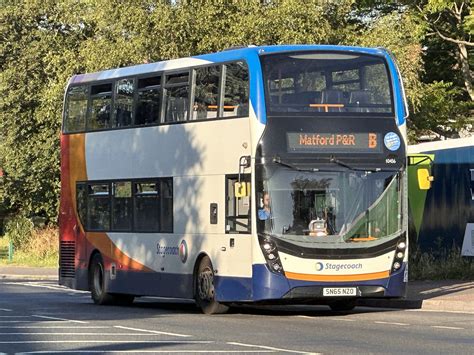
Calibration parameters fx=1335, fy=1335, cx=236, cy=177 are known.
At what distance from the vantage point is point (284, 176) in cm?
2175

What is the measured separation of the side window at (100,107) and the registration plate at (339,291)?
7602 millimetres

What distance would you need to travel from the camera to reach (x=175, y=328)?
766 inches

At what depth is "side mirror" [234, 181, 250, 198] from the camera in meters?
21.8

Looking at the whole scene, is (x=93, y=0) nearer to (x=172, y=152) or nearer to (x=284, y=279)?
(x=172, y=152)

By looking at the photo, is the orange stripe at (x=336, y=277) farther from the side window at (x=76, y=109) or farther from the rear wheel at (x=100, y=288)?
the side window at (x=76, y=109)

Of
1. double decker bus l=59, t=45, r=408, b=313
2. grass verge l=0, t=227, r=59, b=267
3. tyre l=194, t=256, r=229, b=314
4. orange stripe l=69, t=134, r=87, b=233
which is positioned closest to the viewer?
double decker bus l=59, t=45, r=408, b=313

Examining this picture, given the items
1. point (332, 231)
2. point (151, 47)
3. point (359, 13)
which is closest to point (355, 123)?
point (332, 231)

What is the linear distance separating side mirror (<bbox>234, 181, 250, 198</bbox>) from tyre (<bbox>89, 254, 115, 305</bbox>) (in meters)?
6.43

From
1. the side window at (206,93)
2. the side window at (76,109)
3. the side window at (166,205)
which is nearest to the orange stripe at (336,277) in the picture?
the side window at (206,93)

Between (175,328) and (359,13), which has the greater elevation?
(359,13)

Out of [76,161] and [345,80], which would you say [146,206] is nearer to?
[76,161]

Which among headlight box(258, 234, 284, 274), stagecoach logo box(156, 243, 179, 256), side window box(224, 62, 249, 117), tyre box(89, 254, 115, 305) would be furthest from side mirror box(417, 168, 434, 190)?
tyre box(89, 254, 115, 305)

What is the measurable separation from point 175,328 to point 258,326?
132 cm

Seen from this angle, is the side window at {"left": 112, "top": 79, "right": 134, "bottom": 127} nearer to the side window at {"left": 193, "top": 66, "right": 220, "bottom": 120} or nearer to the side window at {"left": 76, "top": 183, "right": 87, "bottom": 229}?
the side window at {"left": 76, "top": 183, "right": 87, "bottom": 229}
